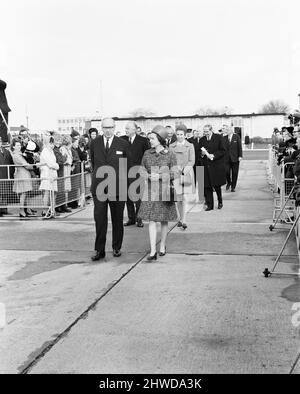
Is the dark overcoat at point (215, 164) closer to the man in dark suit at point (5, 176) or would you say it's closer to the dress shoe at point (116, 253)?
the man in dark suit at point (5, 176)

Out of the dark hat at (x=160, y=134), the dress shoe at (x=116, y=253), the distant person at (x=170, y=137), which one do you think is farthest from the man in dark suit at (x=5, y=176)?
the dark hat at (x=160, y=134)

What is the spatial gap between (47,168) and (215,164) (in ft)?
12.0

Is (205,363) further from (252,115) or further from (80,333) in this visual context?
(252,115)

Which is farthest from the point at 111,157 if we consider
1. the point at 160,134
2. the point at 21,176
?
the point at 21,176

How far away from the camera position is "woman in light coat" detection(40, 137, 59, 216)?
1136 cm

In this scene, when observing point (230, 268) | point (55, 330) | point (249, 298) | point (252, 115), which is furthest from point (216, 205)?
point (252, 115)

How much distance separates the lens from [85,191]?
1404 centimetres

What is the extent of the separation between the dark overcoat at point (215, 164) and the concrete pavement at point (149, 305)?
271cm

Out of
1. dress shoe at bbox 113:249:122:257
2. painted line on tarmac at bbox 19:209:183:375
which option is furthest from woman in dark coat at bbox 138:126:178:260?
painted line on tarmac at bbox 19:209:183:375

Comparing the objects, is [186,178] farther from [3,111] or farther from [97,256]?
[3,111]

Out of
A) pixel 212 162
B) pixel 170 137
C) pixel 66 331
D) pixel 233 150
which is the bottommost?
pixel 66 331

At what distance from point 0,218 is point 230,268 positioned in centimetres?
610

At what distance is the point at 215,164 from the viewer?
39.7 feet
